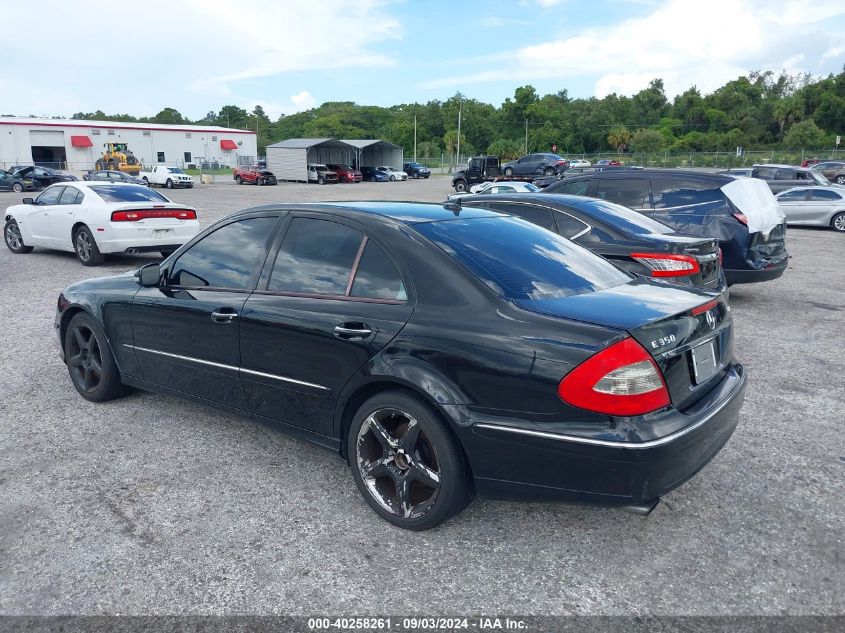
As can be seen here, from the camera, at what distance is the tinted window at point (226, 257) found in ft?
13.0

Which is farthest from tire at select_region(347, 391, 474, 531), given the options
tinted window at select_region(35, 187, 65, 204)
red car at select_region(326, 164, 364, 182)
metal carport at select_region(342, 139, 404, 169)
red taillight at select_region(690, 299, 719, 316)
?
metal carport at select_region(342, 139, 404, 169)

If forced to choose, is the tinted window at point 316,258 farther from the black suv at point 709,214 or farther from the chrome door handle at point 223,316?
the black suv at point 709,214

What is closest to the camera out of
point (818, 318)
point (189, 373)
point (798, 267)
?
point (189, 373)

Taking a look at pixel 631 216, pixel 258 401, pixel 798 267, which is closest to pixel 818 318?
pixel 631 216

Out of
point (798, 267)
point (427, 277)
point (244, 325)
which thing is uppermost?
point (427, 277)

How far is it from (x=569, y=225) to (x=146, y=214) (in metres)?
7.47

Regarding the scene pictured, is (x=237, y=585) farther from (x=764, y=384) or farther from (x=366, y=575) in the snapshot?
(x=764, y=384)

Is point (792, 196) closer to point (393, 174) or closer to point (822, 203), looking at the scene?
point (822, 203)

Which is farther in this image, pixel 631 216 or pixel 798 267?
pixel 798 267

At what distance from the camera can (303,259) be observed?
3.72 meters

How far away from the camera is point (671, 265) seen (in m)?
6.23

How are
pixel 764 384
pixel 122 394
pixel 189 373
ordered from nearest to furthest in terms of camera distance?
pixel 189 373, pixel 122 394, pixel 764 384

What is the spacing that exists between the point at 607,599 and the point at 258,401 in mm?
2103

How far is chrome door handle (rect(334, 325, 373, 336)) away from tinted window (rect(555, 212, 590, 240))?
12.9ft
